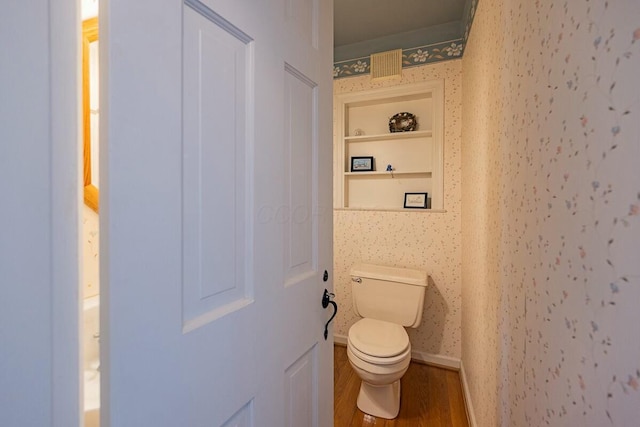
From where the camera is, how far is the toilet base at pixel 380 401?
1.72m

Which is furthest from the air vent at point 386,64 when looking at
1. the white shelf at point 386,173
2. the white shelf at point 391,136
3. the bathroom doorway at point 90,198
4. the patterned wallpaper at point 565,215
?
the bathroom doorway at point 90,198

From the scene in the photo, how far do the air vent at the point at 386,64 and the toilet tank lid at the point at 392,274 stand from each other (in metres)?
1.50

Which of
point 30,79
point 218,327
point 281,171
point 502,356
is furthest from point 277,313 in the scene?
point 502,356

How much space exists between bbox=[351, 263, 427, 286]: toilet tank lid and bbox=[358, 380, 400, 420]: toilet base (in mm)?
641

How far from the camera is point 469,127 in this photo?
71.0 inches

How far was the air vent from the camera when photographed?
7.41 feet

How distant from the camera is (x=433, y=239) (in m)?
2.23

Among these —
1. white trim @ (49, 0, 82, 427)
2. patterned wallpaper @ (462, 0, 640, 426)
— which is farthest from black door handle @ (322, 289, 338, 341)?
white trim @ (49, 0, 82, 427)

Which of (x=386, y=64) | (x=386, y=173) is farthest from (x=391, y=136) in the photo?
(x=386, y=64)

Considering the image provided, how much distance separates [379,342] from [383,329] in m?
0.16

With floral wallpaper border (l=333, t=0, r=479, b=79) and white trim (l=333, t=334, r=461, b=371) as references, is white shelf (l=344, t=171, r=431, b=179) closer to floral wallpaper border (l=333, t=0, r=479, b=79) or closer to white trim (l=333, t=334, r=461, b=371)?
floral wallpaper border (l=333, t=0, r=479, b=79)

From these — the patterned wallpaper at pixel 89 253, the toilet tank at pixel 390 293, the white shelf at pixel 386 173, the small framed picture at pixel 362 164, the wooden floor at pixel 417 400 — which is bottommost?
the wooden floor at pixel 417 400

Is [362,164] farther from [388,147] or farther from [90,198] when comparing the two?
[90,198]

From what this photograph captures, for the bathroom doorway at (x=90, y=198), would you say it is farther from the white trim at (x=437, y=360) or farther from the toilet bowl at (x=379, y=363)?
the white trim at (x=437, y=360)
